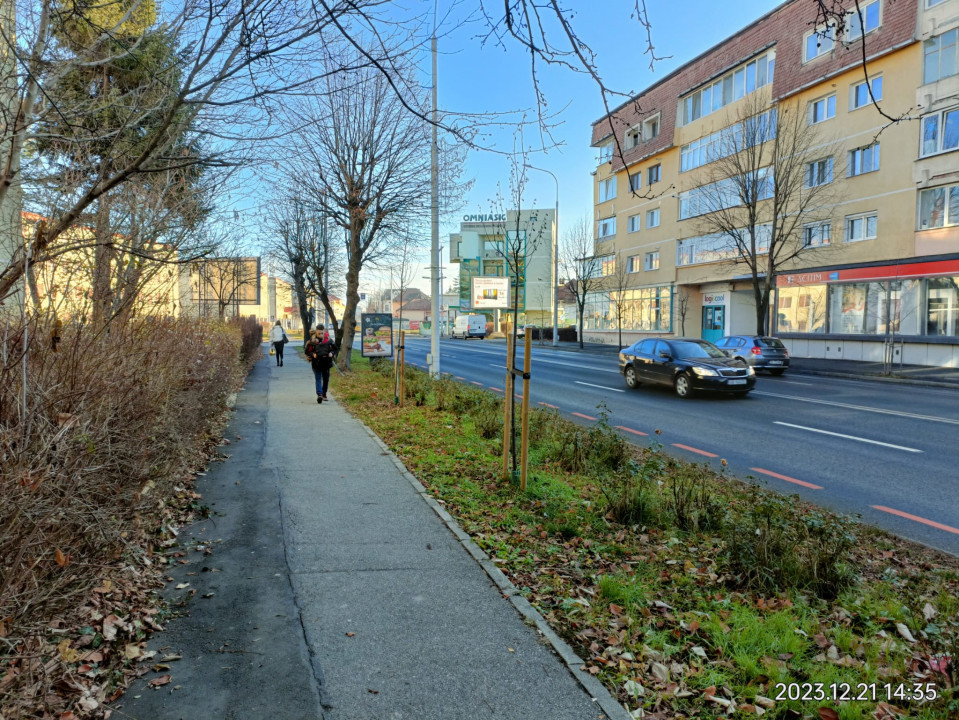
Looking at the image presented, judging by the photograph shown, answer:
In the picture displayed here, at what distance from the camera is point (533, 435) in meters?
9.27

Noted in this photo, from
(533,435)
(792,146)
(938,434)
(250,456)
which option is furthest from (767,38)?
(250,456)

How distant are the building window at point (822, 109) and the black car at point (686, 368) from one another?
18424 millimetres

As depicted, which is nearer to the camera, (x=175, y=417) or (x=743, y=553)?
(x=743, y=553)

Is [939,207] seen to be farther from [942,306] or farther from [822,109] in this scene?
[822,109]

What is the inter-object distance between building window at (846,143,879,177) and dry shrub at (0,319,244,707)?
95.5 feet

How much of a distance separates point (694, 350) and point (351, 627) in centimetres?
1498

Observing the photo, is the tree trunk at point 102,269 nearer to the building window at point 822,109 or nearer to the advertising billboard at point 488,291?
the building window at point 822,109

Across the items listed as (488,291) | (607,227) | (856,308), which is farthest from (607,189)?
(856,308)

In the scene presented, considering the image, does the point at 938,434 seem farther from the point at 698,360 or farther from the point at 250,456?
the point at 250,456

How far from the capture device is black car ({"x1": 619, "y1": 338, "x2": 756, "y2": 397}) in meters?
15.7

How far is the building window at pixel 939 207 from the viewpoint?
2353 centimetres

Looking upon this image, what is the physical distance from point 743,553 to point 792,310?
30.8m

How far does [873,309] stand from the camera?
89.1 ft

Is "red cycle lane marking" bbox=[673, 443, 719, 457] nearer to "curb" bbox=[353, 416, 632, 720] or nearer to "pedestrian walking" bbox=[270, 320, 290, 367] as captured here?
"curb" bbox=[353, 416, 632, 720]
